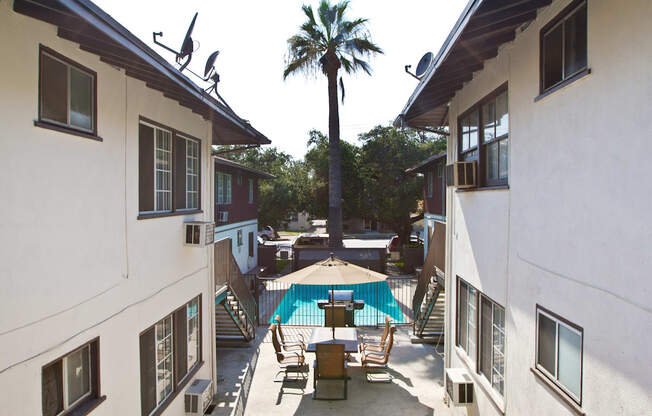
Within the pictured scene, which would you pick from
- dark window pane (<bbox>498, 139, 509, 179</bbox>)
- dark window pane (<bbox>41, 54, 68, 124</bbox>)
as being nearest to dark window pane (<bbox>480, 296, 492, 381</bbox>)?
dark window pane (<bbox>498, 139, 509, 179</bbox>)

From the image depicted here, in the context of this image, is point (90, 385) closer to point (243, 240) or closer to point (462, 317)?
point (462, 317)

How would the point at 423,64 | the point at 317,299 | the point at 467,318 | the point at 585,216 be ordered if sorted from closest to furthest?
the point at 585,216, the point at 467,318, the point at 423,64, the point at 317,299

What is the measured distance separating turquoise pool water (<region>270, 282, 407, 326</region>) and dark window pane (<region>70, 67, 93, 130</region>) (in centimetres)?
1120

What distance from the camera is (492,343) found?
5840mm

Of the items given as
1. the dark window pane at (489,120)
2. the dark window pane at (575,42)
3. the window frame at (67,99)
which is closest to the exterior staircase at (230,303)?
the window frame at (67,99)

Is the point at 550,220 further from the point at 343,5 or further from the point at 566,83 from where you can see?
the point at 343,5

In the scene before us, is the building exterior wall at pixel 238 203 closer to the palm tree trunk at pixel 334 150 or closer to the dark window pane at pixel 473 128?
the palm tree trunk at pixel 334 150

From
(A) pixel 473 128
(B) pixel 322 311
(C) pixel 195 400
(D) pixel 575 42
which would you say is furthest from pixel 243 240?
(D) pixel 575 42

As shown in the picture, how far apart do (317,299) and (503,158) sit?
44.1 feet

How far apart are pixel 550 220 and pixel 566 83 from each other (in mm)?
1325

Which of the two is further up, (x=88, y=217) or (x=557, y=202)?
(x=557, y=202)

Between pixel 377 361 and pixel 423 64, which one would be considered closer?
pixel 423 64

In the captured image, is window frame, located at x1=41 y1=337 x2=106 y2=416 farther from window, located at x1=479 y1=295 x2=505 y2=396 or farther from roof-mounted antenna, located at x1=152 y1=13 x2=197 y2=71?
window, located at x1=479 y1=295 x2=505 y2=396

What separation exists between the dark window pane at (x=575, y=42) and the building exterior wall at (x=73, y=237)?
482cm
